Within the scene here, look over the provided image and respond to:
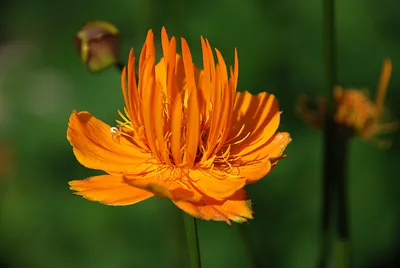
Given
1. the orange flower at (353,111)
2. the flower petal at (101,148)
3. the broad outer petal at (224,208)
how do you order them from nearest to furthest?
the broad outer petal at (224,208), the flower petal at (101,148), the orange flower at (353,111)

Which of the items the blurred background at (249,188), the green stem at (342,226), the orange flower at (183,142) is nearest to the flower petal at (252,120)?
the orange flower at (183,142)

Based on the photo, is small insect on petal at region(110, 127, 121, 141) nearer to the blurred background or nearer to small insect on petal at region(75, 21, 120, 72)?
small insect on petal at region(75, 21, 120, 72)

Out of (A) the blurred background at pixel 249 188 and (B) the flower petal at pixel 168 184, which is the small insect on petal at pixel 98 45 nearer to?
(B) the flower petal at pixel 168 184

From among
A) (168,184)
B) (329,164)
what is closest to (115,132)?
(168,184)

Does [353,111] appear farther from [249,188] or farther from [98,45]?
[249,188]

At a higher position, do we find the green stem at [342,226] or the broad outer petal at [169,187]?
the broad outer petal at [169,187]

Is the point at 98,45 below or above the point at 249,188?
above
